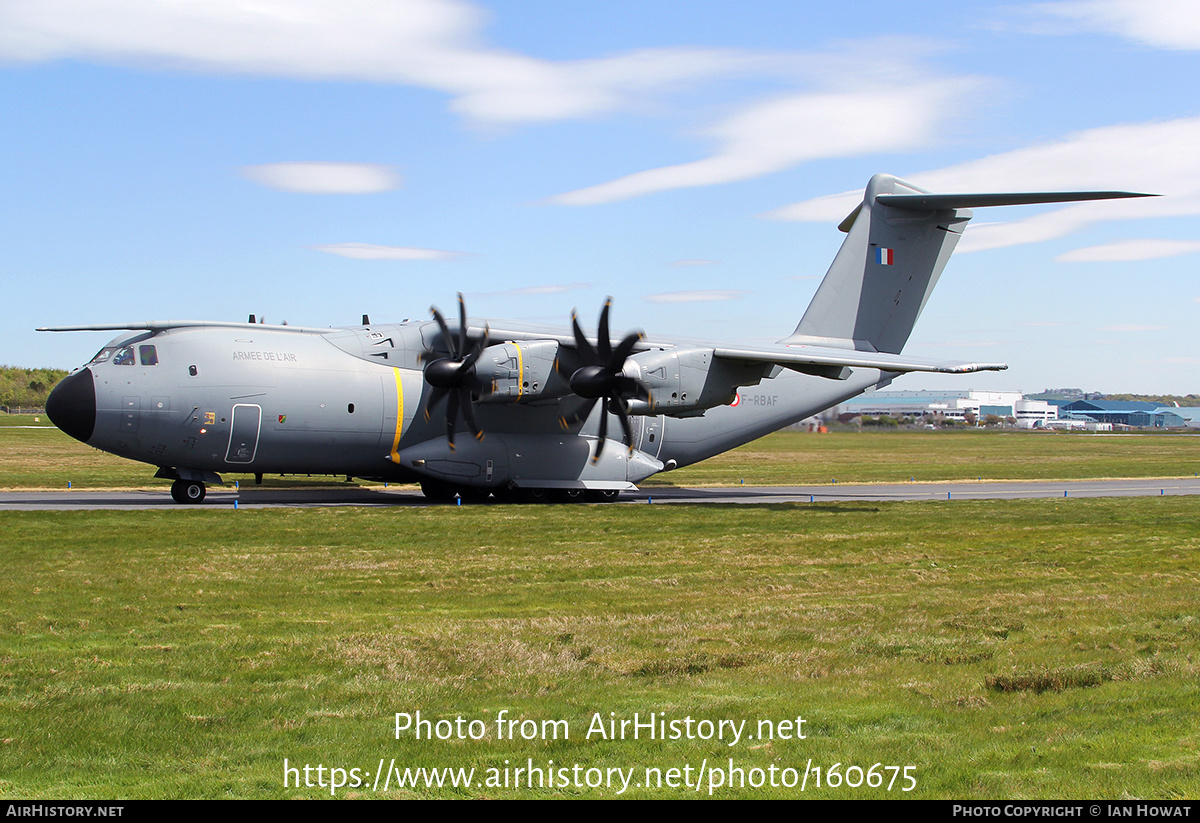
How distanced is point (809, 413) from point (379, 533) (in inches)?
599

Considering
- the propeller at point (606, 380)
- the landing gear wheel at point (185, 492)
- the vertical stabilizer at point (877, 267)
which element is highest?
the vertical stabilizer at point (877, 267)

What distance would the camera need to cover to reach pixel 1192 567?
50.7 ft

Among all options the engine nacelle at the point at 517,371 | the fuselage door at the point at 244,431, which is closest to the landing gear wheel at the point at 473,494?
the engine nacelle at the point at 517,371

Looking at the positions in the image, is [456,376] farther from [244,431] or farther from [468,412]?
[244,431]

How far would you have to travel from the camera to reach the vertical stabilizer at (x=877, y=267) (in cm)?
2891

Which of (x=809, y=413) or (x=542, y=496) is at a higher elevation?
(x=809, y=413)

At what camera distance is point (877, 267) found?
29047 mm

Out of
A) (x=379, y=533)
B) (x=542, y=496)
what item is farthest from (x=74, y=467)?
(x=379, y=533)

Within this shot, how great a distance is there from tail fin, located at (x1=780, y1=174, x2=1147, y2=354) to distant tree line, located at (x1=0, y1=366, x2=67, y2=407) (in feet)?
343

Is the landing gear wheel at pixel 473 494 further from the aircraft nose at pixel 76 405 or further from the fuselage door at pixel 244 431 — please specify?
the aircraft nose at pixel 76 405

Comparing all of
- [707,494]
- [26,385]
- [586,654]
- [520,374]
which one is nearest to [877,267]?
[707,494]

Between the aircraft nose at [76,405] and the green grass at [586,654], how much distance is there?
405 cm

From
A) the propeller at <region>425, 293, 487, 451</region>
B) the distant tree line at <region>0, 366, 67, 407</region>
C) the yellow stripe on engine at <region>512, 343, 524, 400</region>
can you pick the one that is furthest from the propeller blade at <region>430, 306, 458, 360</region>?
the distant tree line at <region>0, 366, 67, 407</region>

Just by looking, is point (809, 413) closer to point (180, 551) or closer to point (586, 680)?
point (180, 551)
